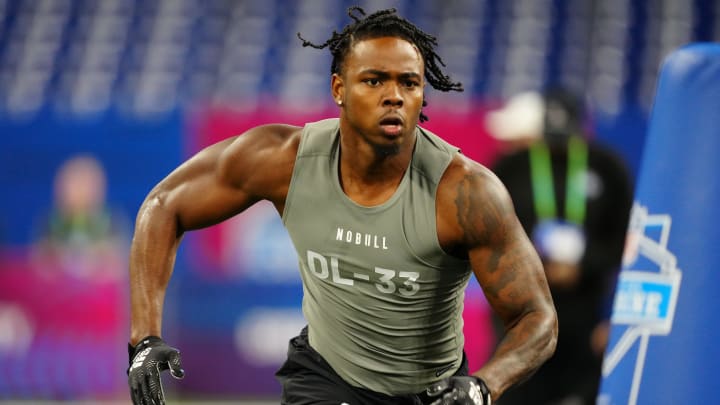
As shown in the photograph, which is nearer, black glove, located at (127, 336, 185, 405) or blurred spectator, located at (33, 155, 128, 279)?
black glove, located at (127, 336, 185, 405)

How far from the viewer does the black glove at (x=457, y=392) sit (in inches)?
140

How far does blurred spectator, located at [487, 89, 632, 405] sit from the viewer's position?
627 cm

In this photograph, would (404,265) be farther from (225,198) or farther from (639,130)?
(639,130)

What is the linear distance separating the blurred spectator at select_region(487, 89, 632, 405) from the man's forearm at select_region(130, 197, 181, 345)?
94.4 inches

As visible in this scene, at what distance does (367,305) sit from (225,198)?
0.66 meters

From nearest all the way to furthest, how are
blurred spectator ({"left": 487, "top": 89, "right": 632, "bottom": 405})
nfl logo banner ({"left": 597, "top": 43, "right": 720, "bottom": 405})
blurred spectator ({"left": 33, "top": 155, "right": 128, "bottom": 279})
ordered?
1. nfl logo banner ({"left": 597, "top": 43, "right": 720, "bottom": 405})
2. blurred spectator ({"left": 487, "top": 89, "right": 632, "bottom": 405})
3. blurred spectator ({"left": 33, "top": 155, "right": 128, "bottom": 279})

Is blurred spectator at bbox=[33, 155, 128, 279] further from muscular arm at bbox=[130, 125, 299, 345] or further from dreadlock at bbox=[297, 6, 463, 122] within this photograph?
dreadlock at bbox=[297, 6, 463, 122]

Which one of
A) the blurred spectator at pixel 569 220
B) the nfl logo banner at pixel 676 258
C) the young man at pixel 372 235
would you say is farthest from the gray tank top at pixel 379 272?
the blurred spectator at pixel 569 220

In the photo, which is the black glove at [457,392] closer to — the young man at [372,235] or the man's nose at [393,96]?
the young man at [372,235]

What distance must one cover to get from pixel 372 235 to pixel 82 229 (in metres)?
5.48

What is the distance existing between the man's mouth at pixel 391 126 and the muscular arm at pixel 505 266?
28 cm

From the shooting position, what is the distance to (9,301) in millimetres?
9273

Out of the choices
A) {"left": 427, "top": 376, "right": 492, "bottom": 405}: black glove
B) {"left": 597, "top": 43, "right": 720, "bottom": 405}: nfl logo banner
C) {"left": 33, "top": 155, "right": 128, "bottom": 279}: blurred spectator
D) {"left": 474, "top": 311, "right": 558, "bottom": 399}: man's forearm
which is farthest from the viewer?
{"left": 33, "top": 155, "right": 128, "bottom": 279}: blurred spectator

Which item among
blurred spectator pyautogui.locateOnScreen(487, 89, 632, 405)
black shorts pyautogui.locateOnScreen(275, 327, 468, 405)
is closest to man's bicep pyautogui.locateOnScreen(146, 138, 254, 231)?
black shorts pyautogui.locateOnScreen(275, 327, 468, 405)
